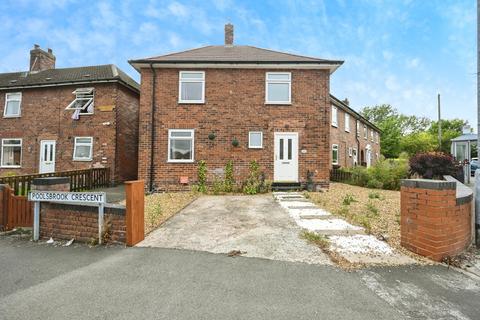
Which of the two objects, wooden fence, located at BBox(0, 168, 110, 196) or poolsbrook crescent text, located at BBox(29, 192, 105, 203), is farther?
wooden fence, located at BBox(0, 168, 110, 196)

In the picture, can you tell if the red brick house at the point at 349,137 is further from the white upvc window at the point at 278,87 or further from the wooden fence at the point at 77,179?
the wooden fence at the point at 77,179

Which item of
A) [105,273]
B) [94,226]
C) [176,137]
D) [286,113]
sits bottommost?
[105,273]

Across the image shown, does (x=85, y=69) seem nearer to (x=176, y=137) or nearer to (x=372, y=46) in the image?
(x=176, y=137)

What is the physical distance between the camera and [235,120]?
11.9 m

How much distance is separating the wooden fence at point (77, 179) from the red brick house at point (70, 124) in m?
0.75

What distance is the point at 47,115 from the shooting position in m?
15.1

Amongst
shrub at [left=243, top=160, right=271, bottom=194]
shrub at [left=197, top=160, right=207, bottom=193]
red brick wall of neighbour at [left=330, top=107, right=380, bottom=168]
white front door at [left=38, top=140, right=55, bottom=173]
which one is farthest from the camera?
red brick wall of neighbour at [left=330, top=107, right=380, bottom=168]

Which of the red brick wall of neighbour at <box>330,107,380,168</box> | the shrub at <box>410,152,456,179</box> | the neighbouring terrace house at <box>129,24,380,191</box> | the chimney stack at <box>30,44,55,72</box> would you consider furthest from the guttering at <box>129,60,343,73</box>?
the chimney stack at <box>30,44,55,72</box>

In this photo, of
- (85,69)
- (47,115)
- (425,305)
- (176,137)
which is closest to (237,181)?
(176,137)

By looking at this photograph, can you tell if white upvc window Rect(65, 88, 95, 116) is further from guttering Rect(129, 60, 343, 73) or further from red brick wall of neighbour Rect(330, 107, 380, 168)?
red brick wall of neighbour Rect(330, 107, 380, 168)

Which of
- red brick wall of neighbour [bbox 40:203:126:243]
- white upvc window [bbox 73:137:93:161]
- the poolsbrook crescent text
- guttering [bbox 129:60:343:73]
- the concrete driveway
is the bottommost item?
the concrete driveway

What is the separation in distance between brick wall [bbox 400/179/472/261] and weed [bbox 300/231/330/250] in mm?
1227

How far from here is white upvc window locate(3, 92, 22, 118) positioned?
1563cm

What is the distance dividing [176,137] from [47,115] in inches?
356
